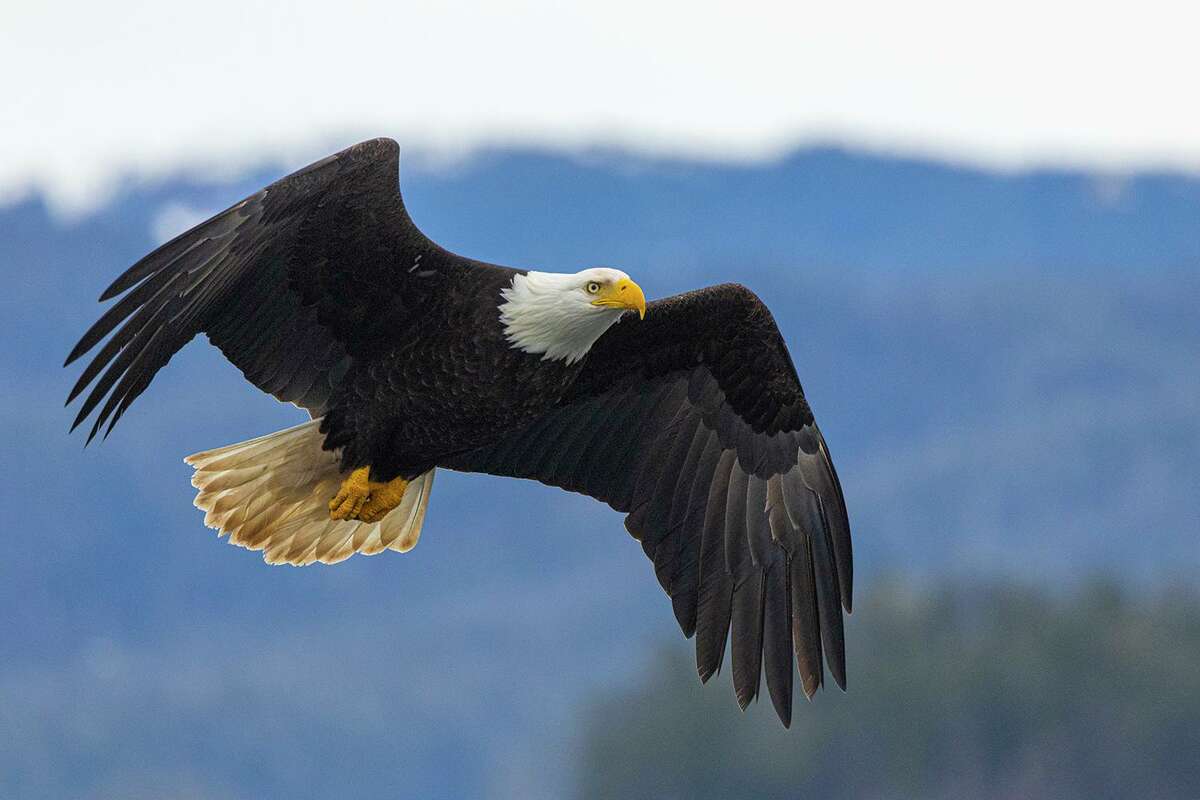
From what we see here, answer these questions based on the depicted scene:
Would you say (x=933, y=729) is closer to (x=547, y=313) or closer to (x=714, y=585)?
(x=714, y=585)

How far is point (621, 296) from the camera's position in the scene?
777 cm

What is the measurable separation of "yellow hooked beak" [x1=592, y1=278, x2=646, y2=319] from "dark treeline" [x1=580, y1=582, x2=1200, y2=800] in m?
39.3

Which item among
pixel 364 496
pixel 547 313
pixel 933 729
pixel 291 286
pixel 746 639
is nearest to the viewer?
pixel 547 313

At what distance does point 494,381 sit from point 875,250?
149726 mm

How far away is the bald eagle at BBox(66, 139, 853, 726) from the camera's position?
760 cm

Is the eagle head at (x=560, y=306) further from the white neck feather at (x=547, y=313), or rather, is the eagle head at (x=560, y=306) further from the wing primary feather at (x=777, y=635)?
the wing primary feather at (x=777, y=635)

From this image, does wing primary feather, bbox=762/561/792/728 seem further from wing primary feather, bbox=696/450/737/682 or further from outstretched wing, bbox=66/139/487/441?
outstretched wing, bbox=66/139/487/441

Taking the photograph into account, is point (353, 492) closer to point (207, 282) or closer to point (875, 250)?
point (207, 282)

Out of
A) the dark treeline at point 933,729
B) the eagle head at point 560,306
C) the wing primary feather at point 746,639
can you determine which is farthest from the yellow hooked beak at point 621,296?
the dark treeline at point 933,729

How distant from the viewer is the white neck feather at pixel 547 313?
772cm

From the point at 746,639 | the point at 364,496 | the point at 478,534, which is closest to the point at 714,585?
the point at 746,639

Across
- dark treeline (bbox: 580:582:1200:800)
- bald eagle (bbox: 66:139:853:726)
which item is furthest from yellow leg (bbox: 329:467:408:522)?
dark treeline (bbox: 580:582:1200:800)

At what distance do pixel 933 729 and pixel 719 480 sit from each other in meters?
41.6

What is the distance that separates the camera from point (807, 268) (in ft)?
463
